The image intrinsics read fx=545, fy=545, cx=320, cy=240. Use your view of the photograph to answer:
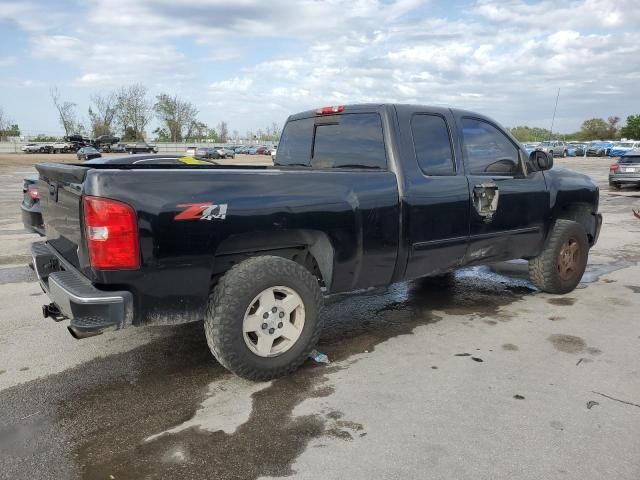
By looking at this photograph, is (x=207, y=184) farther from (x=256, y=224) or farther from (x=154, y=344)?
(x=154, y=344)

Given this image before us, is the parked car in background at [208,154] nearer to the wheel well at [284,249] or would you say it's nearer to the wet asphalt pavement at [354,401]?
the wet asphalt pavement at [354,401]

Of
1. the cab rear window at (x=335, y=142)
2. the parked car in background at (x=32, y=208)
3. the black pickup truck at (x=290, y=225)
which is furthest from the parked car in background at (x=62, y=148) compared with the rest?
the black pickup truck at (x=290, y=225)

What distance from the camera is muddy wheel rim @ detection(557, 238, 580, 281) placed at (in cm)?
571

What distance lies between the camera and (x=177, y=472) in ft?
8.72

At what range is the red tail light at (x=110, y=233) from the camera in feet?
9.91

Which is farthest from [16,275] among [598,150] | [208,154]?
[598,150]

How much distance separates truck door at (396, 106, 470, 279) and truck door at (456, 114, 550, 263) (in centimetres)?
15

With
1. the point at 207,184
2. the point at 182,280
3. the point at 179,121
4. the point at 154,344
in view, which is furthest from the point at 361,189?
the point at 179,121

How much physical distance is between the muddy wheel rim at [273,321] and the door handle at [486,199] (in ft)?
6.64

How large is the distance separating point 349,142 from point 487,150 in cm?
138

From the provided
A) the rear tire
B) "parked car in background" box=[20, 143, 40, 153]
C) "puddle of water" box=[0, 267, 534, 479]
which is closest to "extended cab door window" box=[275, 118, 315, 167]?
"puddle of water" box=[0, 267, 534, 479]

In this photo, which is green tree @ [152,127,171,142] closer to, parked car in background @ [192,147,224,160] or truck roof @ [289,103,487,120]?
parked car in background @ [192,147,224,160]

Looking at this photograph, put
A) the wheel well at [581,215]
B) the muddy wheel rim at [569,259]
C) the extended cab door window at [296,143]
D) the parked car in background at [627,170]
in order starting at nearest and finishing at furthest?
1. the extended cab door window at [296,143]
2. the muddy wheel rim at [569,259]
3. the wheel well at [581,215]
4. the parked car in background at [627,170]

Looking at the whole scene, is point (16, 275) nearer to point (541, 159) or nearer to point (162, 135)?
point (541, 159)
